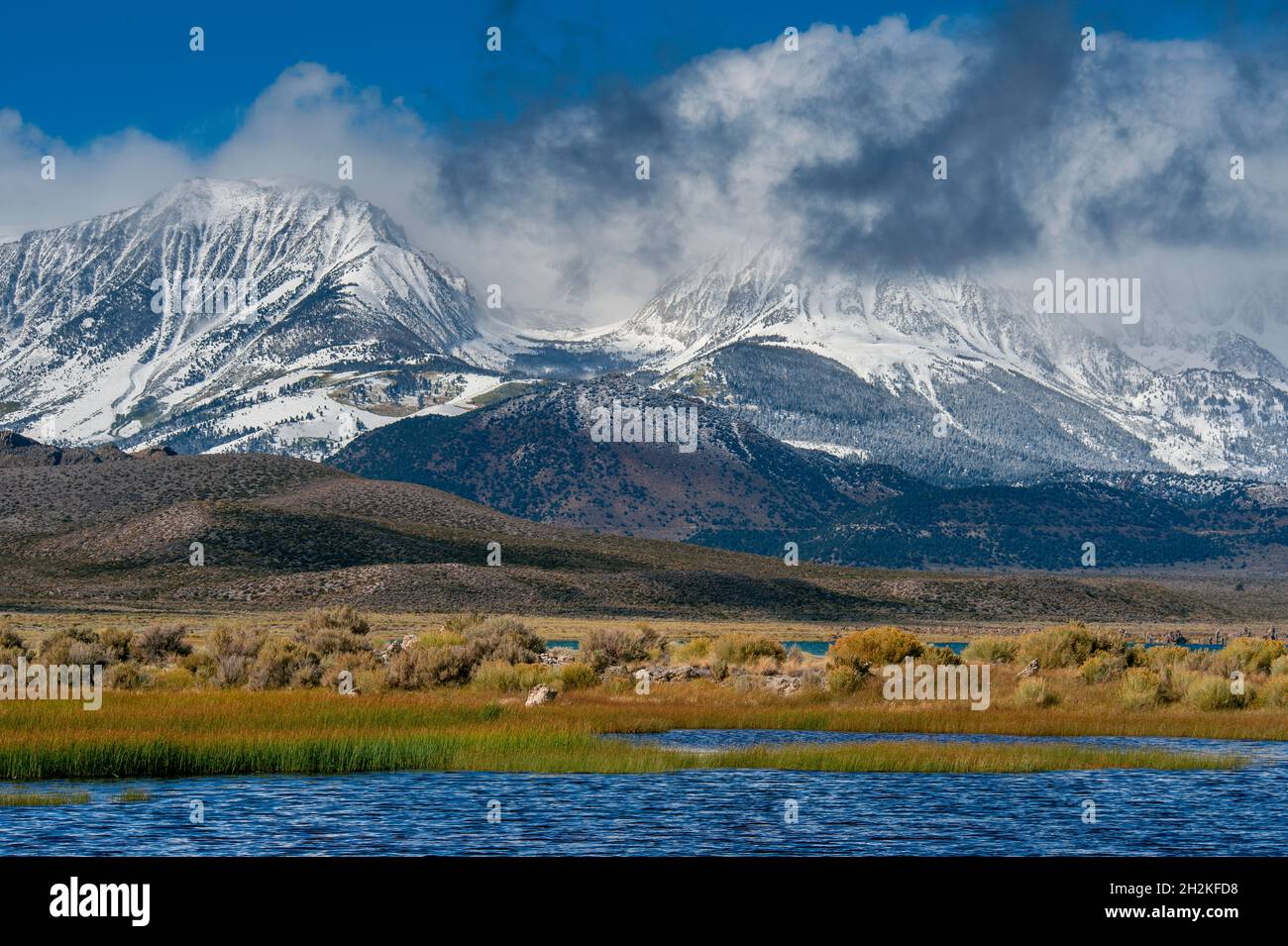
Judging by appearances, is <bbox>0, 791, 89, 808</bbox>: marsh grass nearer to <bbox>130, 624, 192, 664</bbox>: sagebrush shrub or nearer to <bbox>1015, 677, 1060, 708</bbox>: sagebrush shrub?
<bbox>1015, 677, 1060, 708</bbox>: sagebrush shrub

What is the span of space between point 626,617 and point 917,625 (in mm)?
29236

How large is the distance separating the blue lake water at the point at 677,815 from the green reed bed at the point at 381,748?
3.27 feet

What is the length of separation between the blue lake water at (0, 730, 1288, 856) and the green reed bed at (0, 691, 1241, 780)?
996mm

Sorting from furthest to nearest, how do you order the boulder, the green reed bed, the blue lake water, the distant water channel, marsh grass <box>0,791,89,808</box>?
1. the distant water channel
2. the boulder
3. the green reed bed
4. marsh grass <box>0,791,89,808</box>
5. the blue lake water

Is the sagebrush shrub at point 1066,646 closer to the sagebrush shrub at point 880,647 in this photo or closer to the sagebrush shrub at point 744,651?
the sagebrush shrub at point 880,647

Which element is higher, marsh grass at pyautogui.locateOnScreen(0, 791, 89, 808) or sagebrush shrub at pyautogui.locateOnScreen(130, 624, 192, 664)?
sagebrush shrub at pyautogui.locateOnScreen(130, 624, 192, 664)

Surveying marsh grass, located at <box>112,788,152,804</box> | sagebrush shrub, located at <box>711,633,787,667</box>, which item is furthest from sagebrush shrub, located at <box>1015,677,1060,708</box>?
marsh grass, located at <box>112,788,152,804</box>

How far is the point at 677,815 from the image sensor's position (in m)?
33.5

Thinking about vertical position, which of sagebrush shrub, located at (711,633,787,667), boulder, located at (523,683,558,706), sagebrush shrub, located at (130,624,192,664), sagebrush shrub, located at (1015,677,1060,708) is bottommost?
sagebrush shrub, located at (1015,677,1060,708)

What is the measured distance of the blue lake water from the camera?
29922 millimetres
